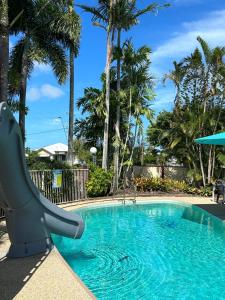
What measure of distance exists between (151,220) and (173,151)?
9.78 metres

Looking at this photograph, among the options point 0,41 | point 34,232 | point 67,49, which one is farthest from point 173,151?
point 34,232

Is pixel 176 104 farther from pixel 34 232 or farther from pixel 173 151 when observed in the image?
pixel 34 232

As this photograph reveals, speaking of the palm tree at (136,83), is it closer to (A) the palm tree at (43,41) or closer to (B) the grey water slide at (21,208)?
(A) the palm tree at (43,41)

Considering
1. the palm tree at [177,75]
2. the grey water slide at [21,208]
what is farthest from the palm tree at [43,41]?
the grey water slide at [21,208]

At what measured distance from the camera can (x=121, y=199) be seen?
60.0ft

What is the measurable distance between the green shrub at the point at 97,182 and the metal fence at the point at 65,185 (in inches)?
11.1

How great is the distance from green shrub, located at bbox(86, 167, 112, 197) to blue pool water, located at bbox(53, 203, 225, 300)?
147 inches

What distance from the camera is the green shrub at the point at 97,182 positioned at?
60.5 ft

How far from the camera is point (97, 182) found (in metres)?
18.5

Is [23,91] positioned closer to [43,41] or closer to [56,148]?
[43,41]

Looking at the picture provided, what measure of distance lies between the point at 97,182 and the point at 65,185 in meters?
1.92

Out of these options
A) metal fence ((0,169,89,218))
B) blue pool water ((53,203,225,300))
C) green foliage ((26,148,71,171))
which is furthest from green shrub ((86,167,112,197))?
blue pool water ((53,203,225,300))

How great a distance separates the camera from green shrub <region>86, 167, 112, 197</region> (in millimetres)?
18438

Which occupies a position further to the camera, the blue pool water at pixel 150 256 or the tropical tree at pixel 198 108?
the tropical tree at pixel 198 108
